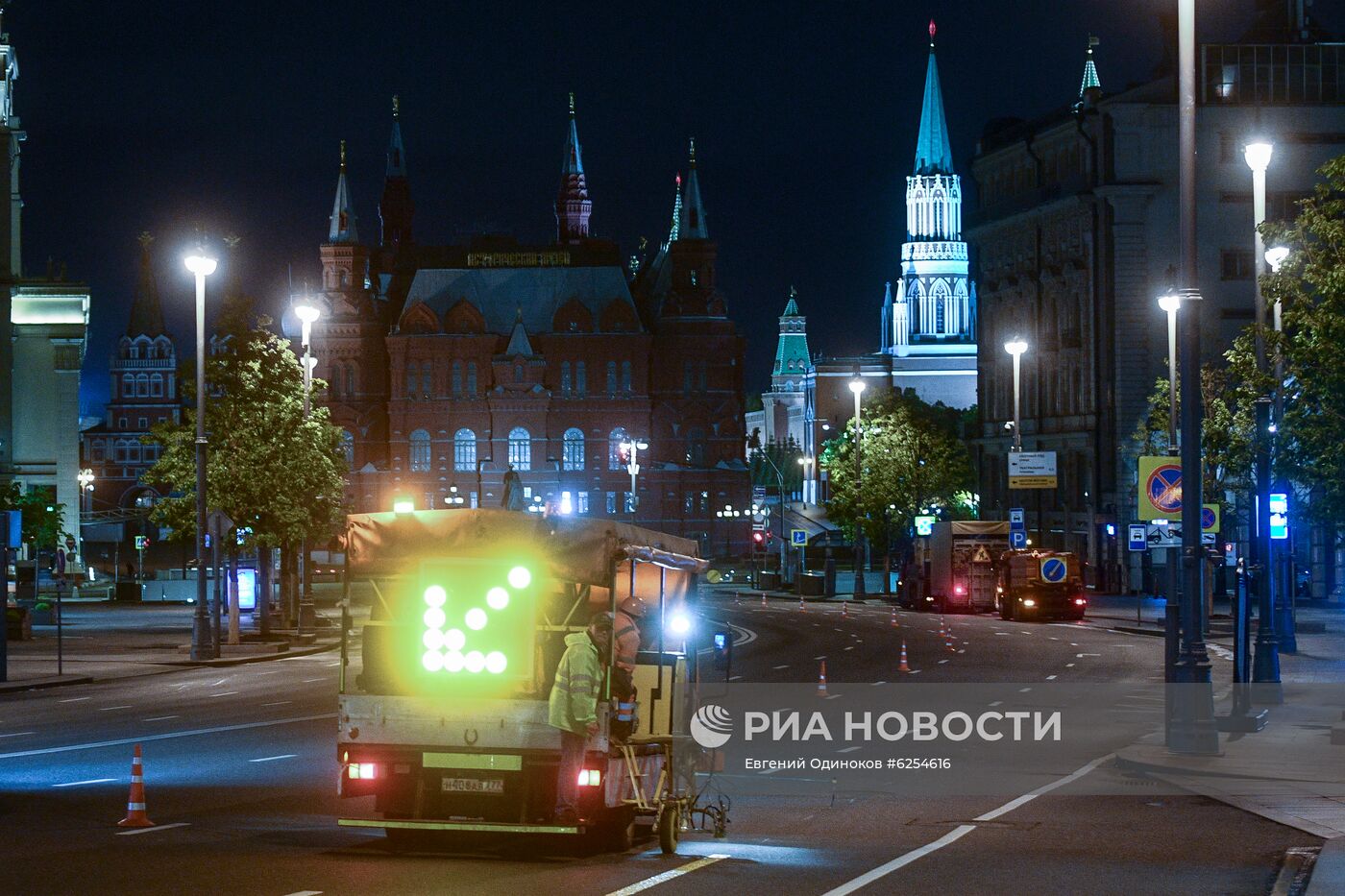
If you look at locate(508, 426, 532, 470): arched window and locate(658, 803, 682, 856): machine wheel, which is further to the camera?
locate(508, 426, 532, 470): arched window

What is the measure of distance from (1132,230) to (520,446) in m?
71.6

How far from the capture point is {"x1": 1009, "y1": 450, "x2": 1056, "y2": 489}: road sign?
7288cm

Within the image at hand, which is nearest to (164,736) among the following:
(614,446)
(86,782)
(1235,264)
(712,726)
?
(86,782)

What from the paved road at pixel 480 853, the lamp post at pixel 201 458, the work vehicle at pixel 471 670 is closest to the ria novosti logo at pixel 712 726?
the paved road at pixel 480 853

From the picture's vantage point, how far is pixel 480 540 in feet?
45.1

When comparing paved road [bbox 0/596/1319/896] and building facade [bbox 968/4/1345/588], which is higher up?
building facade [bbox 968/4/1345/588]

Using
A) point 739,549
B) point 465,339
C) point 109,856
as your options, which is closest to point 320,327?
point 465,339

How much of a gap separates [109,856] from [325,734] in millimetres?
10623

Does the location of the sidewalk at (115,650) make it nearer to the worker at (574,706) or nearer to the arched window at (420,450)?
the worker at (574,706)

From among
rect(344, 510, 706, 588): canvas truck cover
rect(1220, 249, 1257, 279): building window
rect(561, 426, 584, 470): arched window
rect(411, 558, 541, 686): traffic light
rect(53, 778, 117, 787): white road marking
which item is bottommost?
rect(53, 778, 117, 787): white road marking

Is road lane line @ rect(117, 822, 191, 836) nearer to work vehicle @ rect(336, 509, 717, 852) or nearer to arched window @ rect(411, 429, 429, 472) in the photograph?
work vehicle @ rect(336, 509, 717, 852)

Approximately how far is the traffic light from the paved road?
4.49 ft

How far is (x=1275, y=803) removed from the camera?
17.9 m

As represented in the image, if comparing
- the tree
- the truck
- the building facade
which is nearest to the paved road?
the truck
